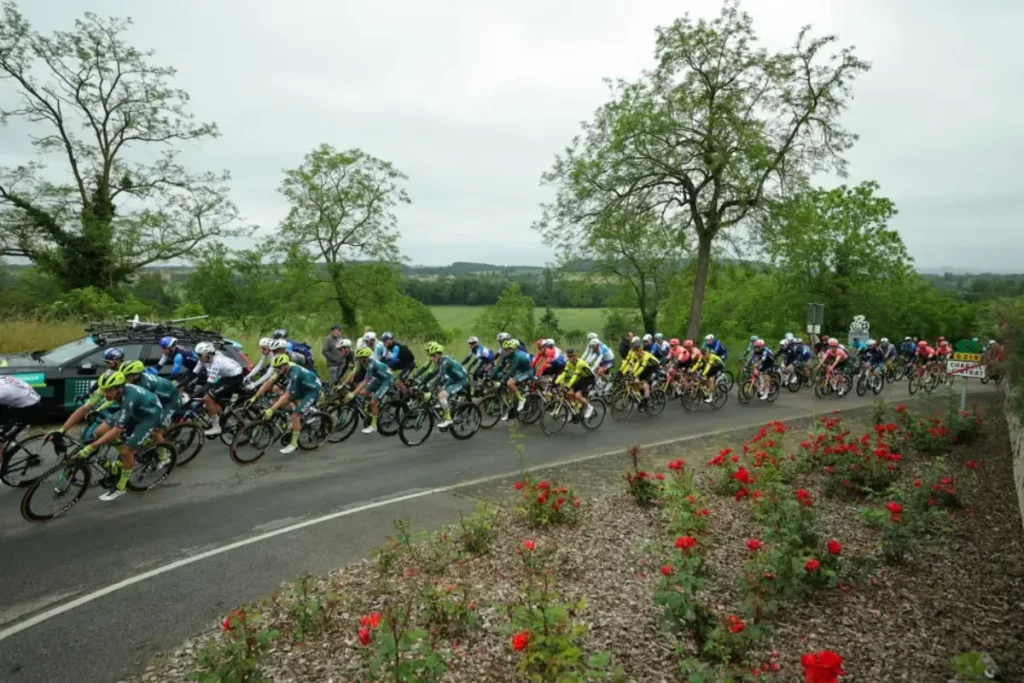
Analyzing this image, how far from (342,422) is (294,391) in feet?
5.36

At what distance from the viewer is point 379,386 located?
11.5 m

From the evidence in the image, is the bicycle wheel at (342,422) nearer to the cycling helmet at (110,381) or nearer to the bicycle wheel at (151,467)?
the bicycle wheel at (151,467)

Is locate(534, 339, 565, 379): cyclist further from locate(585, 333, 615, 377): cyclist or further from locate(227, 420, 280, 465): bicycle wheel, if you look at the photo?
locate(227, 420, 280, 465): bicycle wheel

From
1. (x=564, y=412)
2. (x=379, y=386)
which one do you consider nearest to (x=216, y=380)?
(x=379, y=386)

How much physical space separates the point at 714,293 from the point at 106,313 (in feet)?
117

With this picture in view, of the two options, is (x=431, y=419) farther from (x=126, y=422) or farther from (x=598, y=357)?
(x=126, y=422)

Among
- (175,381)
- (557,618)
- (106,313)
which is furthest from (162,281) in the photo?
(557,618)

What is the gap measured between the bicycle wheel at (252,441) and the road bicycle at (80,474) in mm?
1083

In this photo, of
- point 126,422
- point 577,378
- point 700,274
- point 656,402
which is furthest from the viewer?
point 700,274

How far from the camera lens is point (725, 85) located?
24.4 meters

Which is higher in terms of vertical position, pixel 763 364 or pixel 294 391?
pixel 294 391

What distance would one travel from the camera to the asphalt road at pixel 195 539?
4.52 meters

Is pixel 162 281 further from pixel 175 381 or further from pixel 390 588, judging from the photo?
pixel 390 588

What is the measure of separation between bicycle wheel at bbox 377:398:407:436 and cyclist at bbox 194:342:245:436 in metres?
2.64
